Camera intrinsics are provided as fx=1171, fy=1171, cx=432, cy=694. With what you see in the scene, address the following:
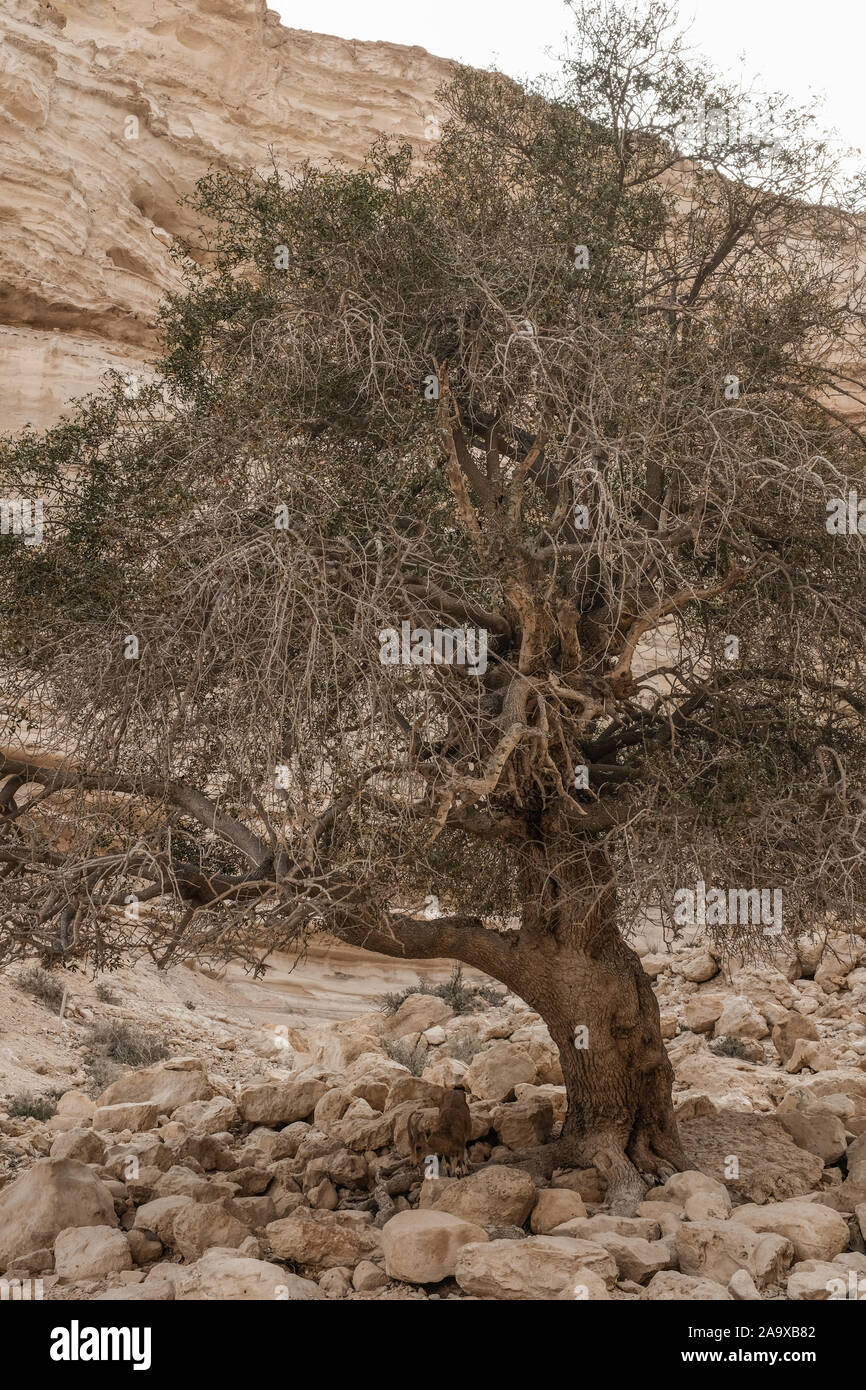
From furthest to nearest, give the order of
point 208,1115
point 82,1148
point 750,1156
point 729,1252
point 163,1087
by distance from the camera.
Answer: point 163,1087 < point 208,1115 < point 82,1148 < point 750,1156 < point 729,1252

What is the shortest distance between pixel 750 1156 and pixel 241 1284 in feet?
13.9

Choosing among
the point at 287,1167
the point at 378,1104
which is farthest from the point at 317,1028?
the point at 287,1167

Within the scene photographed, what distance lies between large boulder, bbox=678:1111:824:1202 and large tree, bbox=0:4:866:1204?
1.55ft

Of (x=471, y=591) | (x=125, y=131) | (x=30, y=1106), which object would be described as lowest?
(x=30, y=1106)

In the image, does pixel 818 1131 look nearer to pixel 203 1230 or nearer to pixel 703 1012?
pixel 203 1230

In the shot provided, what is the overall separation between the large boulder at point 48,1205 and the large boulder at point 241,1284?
1.40 m

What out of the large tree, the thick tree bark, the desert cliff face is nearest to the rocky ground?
the thick tree bark

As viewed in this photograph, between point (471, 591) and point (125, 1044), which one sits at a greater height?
point (471, 591)

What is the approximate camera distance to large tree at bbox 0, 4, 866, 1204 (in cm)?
670

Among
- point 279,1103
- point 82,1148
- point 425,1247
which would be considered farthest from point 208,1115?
point 425,1247

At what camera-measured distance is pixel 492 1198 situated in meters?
7.19

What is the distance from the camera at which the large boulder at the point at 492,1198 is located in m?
7.12

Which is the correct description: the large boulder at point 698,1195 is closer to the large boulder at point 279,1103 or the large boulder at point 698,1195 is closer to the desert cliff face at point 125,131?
the large boulder at point 279,1103

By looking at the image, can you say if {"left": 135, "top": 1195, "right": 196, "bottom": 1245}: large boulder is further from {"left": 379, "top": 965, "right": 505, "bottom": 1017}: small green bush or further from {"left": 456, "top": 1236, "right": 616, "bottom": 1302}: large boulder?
{"left": 379, "top": 965, "right": 505, "bottom": 1017}: small green bush
